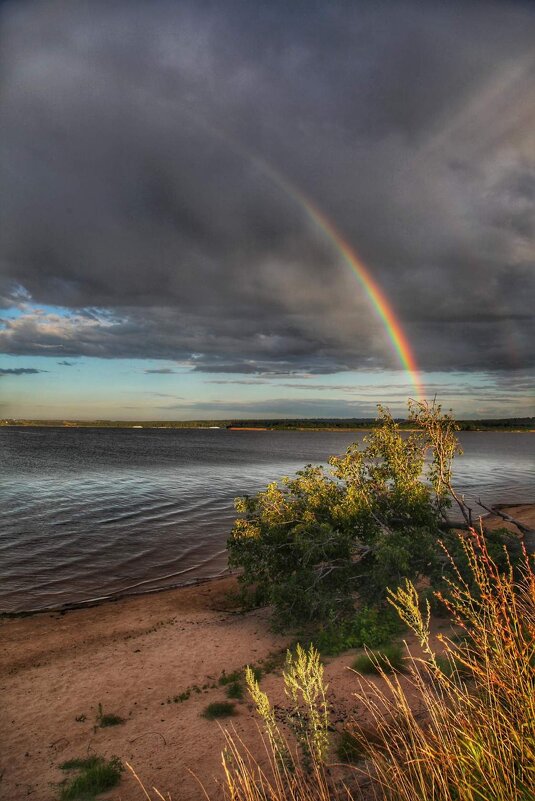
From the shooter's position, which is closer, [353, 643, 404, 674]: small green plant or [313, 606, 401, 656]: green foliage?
[353, 643, 404, 674]: small green plant

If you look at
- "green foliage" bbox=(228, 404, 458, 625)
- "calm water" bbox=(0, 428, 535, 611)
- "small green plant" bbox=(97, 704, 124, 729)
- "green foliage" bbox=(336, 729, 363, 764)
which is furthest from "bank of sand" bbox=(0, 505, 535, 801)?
"calm water" bbox=(0, 428, 535, 611)

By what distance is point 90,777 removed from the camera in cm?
728

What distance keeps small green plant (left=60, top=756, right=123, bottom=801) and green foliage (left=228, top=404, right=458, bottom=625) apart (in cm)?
574

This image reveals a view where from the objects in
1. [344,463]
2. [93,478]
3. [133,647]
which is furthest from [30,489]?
[344,463]

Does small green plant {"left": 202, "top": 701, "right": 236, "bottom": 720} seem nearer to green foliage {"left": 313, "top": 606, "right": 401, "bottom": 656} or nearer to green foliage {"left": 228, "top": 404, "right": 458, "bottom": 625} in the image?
green foliage {"left": 313, "top": 606, "right": 401, "bottom": 656}

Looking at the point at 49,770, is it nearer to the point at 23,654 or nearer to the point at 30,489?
the point at 23,654

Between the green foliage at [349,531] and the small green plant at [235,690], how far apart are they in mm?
2645

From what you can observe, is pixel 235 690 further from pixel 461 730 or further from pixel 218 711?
pixel 461 730

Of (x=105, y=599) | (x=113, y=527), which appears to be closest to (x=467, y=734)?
(x=105, y=599)

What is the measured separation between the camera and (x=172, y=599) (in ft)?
58.4

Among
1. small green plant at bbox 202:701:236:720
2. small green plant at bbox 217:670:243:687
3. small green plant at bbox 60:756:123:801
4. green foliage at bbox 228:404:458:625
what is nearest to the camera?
small green plant at bbox 60:756:123:801

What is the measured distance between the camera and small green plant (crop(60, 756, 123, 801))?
22.9 feet

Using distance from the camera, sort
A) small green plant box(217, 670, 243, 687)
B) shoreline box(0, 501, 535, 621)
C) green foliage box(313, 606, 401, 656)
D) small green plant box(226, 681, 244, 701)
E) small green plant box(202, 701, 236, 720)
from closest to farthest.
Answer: small green plant box(202, 701, 236, 720), small green plant box(226, 681, 244, 701), small green plant box(217, 670, 243, 687), green foliage box(313, 606, 401, 656), shoreline box(0, 501, 535, 621)

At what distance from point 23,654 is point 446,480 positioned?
507 inches
